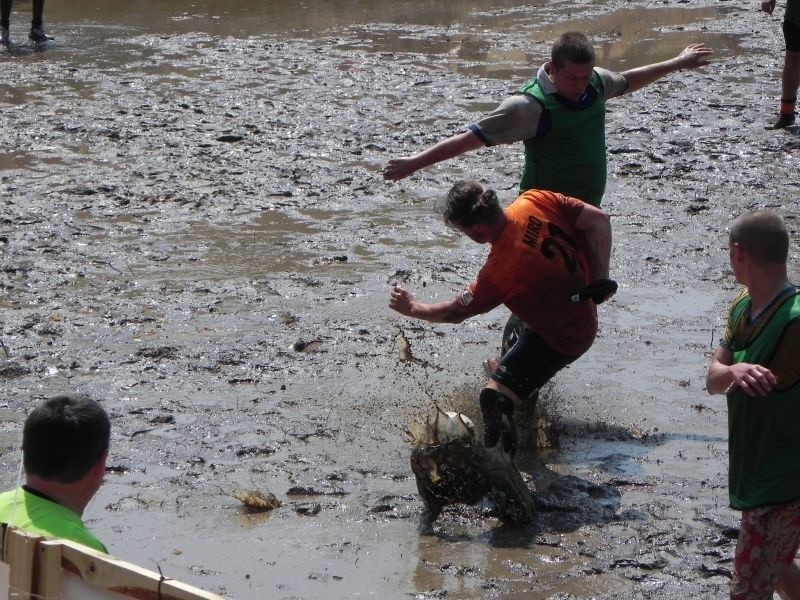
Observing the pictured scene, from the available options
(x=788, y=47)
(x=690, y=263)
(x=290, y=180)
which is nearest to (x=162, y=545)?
(x=690, y=263)

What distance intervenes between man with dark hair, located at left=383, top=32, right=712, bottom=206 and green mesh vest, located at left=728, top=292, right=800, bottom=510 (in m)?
2.39

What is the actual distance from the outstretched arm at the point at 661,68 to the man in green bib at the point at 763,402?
2.98 m

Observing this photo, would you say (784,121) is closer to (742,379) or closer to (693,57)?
(693,57)

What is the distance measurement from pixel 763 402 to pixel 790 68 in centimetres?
808

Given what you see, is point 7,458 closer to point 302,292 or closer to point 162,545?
point 162,545

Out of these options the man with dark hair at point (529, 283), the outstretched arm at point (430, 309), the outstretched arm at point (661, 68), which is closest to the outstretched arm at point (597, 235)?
the man with dark hair at point (529, 283)

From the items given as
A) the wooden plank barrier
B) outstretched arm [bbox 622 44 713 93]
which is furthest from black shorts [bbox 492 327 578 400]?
the wooden plank barrier

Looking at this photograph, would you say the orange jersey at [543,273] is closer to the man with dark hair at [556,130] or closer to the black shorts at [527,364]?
the black shorts at [527,364]

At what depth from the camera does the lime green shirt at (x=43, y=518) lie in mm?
3197

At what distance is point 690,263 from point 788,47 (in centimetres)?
389

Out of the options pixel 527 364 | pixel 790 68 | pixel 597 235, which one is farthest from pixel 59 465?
pixel 790 68

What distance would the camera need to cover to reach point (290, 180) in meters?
10.3

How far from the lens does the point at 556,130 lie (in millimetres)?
6293

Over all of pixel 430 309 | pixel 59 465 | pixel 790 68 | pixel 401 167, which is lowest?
pixel 430 309
